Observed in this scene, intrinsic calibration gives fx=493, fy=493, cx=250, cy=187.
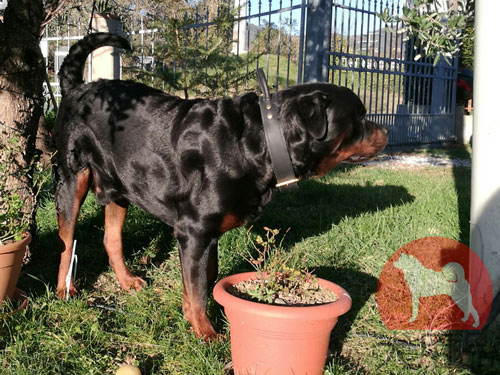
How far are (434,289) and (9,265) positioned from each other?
8.45 ft

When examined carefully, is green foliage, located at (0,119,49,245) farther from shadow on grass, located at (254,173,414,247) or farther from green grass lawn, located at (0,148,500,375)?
shadow on grass, located at (254,173,414,247)

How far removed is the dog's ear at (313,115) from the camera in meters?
2.74

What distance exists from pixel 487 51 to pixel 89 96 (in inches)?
102

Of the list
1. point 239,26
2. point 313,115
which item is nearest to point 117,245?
point 313,115

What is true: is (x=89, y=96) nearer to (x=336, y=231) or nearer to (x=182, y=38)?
(x=336, y=231)

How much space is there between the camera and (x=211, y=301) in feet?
10.6

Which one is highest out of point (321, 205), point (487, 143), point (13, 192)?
point (487, 143)

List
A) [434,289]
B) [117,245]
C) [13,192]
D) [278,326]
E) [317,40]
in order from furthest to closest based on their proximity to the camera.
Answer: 1. [317,40]
2. [117,245]
3. [13,192]
4. [434,289]
5. [278,326]

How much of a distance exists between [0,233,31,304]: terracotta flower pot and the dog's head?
1.62 metres

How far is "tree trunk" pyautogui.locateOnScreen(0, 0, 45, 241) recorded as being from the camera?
3514mm

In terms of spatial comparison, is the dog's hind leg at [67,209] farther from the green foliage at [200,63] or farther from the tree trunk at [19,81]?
the green foliage at [200,63]

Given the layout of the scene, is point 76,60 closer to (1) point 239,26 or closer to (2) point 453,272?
(2) point 453,272

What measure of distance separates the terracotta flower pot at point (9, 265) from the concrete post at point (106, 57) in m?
6.70

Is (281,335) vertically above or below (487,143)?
below
